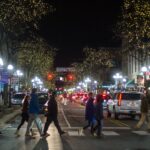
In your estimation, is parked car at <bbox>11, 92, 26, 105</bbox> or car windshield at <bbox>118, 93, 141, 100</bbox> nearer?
car windshield at <bbox>118, 93, 141, 100</bbox>

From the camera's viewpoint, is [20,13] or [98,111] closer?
[98,111]

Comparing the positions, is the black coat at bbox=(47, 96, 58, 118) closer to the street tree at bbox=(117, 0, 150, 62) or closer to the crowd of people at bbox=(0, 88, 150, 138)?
the crowd of people at bbox=(0, 88, 150, 138)

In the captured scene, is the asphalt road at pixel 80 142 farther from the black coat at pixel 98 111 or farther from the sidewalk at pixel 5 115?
the sidewalk at pixel 5 115

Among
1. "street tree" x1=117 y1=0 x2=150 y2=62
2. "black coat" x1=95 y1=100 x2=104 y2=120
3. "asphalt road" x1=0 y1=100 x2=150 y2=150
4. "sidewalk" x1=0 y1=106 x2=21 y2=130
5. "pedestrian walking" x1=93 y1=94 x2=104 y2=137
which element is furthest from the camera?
"street tree" x1=117 y1=0 x2=150 y2=62

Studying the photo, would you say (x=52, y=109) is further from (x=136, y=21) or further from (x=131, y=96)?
(x=136, y=21)

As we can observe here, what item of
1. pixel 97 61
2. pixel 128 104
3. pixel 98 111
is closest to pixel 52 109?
pixel 98 111

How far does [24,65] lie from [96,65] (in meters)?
28.1

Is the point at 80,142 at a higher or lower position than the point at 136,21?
lower

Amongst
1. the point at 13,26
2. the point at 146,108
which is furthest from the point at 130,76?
the point at 146,108

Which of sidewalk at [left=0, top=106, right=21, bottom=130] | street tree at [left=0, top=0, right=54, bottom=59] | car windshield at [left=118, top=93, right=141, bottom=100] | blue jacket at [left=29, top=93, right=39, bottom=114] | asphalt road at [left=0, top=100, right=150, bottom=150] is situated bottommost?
asphalt road at [left=0, top=100, right=150, bottom=150]

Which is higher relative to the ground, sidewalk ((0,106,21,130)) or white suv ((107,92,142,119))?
white suv ((107,92,142,119))

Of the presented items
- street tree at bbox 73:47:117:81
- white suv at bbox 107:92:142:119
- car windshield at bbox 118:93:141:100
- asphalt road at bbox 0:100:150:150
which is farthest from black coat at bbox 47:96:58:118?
street tree at bbox 73:47:117:81

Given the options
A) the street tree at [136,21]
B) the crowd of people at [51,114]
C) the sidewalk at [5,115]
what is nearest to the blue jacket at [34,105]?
the crowd of people at [51,114]

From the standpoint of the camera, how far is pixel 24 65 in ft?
298
